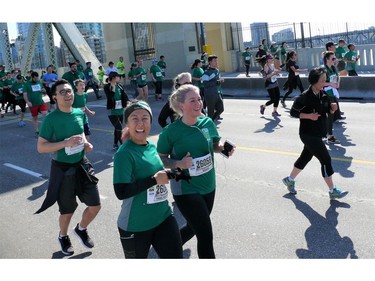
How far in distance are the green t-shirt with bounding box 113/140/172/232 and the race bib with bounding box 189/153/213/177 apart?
1.73ft

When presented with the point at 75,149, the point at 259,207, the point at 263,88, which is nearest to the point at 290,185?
the point at 259,207

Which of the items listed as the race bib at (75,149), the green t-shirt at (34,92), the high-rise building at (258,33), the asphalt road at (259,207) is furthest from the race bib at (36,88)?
the high-rise building at (258,33)

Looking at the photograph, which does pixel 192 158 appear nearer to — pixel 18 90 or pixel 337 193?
pixel 337 193

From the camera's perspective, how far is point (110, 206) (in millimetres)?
7051

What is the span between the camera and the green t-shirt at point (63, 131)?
517 cm

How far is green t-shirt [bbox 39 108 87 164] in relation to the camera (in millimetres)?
5168

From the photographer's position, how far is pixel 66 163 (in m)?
5.29

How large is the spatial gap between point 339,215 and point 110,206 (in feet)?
10.6

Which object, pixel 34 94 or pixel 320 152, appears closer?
pixel 320 152

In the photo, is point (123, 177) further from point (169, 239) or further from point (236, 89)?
point (236, 89)

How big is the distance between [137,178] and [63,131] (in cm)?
192

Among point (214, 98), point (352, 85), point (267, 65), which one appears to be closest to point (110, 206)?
point (214, 98)

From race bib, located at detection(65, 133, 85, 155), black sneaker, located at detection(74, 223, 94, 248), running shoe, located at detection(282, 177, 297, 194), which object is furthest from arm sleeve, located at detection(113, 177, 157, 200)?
running shoe, located at detection(282, 177, 297, 194)

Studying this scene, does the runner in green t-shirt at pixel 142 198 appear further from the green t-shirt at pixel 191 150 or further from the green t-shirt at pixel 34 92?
the green t-shirt at pixel 34 92
